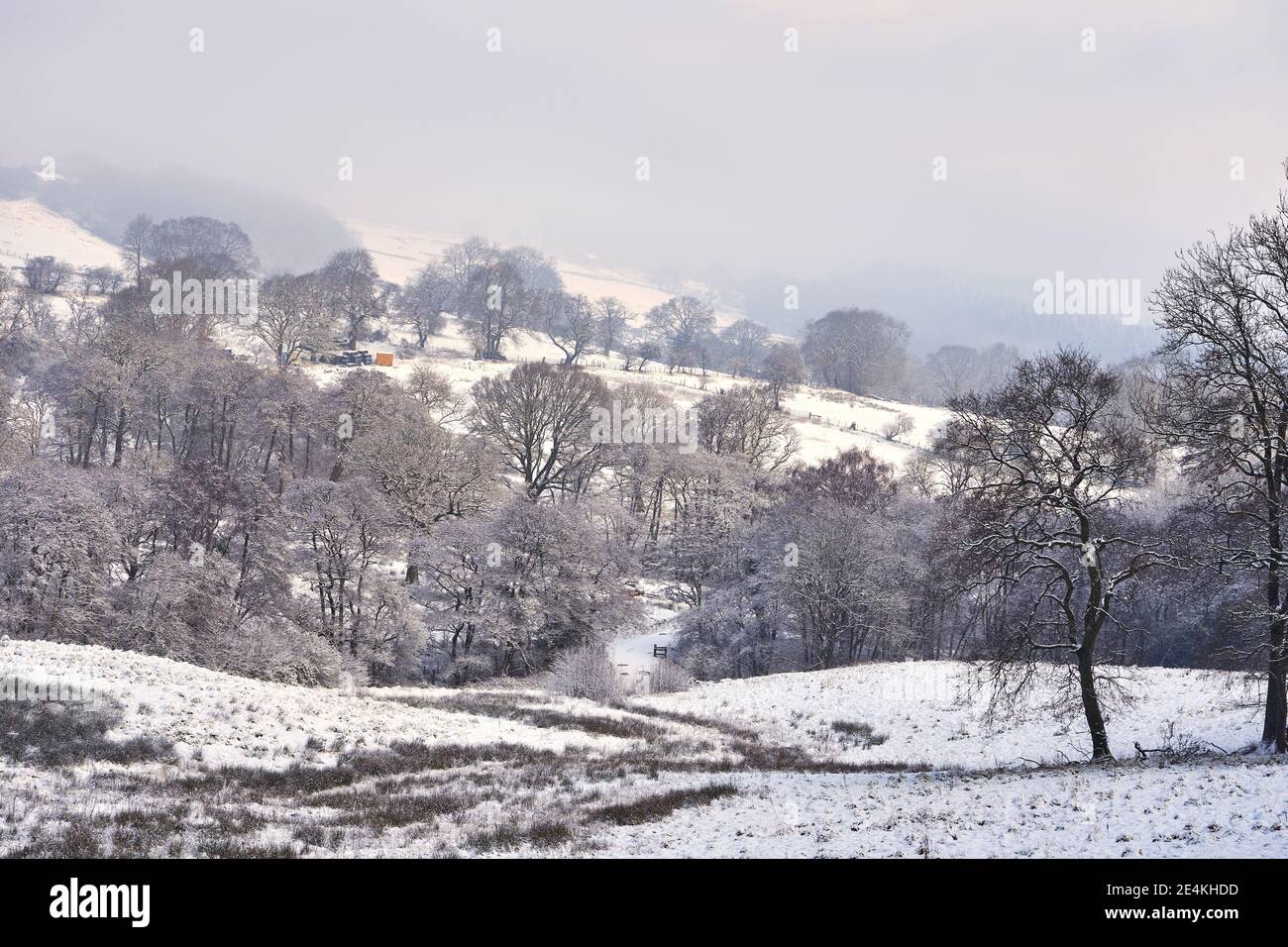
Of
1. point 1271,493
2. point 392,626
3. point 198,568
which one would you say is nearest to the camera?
point 1271,493

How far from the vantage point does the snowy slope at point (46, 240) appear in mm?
148275

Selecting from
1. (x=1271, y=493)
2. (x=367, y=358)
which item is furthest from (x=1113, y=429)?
(x=367, y=358)

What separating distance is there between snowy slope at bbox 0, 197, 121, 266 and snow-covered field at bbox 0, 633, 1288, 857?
150 m

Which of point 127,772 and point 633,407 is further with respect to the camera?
point 633,407

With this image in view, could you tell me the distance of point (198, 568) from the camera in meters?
41.0

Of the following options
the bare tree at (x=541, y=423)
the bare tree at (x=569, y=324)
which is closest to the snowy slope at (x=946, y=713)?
the bare tree at (x=541, y=423)

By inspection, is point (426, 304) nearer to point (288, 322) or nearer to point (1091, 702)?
point (288, 322)

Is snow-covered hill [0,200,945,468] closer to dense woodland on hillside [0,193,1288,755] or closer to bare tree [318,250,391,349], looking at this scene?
bare tree [318,250,391,349]

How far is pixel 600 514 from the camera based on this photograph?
Answer: 65438mm

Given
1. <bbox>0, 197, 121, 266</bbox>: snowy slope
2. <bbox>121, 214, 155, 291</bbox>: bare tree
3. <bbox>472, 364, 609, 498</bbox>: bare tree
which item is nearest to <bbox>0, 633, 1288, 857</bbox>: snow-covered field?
<bbox>472, 364, 609, 498</bbox>: bare tree

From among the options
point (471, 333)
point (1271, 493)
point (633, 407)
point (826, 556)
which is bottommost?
point (826, 556)

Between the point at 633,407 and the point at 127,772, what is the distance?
68.3m

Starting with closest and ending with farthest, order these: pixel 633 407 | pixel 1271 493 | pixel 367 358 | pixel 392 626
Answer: pixel 1271 493, pixel 392 626, pixel 633 407, pixel 367 358
